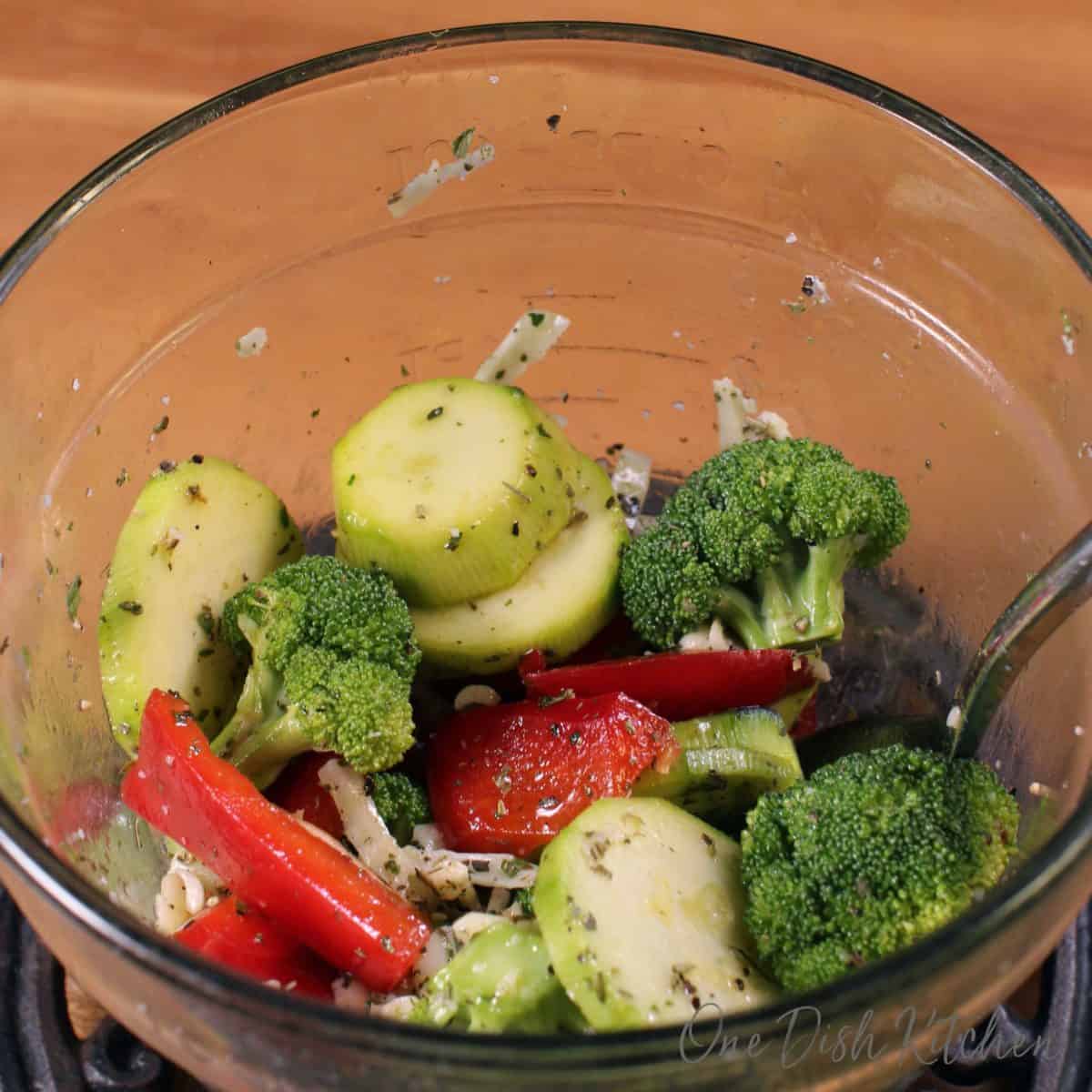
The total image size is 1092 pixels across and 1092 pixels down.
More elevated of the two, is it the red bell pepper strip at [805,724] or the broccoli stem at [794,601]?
the broccoli stem at [794,601]

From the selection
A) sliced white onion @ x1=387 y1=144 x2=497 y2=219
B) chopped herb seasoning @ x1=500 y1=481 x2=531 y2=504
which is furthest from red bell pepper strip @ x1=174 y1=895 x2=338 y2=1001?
sliced white onion @ x1=387 y1=144 x2=497 y2=219

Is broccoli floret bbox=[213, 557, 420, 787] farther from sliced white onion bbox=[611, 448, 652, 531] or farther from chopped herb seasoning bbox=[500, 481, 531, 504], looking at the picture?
sliced white onion bbox=[611, 448, 652, 531]

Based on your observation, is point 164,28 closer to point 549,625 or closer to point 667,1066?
point 549,625

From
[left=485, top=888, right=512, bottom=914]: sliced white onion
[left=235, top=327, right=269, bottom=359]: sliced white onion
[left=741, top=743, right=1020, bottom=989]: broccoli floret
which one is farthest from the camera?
[left=235, top=327, right=269, bottom=359]: sliced white onion

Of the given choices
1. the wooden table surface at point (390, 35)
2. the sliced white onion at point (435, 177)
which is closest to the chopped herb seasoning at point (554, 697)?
the sliced white onion at point (435, 177)

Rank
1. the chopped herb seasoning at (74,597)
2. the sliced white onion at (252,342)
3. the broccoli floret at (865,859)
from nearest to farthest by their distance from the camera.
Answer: the broccoli floret at (865,859) < the chopped herb seasoning at (74,597) < the sliced white onion at (252,342)

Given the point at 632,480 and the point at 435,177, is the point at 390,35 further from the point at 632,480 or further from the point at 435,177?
the point at 632,480

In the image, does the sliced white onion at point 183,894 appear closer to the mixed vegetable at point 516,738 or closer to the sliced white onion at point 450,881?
the mixed vegetable at point 516,738

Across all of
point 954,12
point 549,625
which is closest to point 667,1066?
point 549,625
